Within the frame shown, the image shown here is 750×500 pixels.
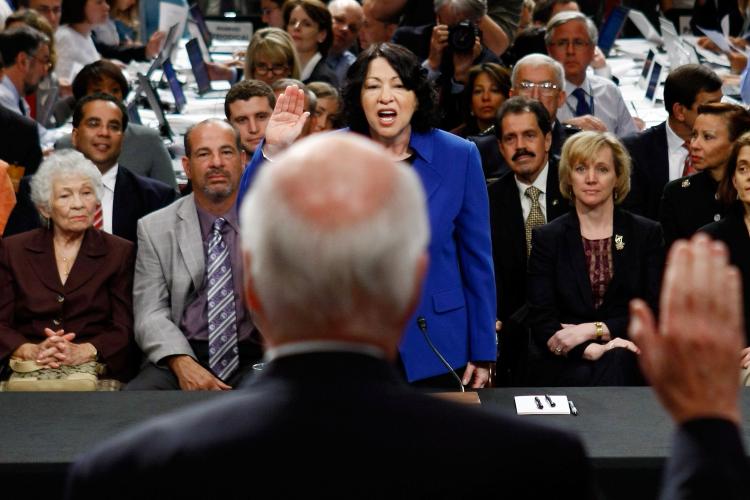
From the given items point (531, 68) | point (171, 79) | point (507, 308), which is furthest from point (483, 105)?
point (171, 79)

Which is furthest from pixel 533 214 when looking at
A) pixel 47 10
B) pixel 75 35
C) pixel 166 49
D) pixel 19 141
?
pixel 47 10

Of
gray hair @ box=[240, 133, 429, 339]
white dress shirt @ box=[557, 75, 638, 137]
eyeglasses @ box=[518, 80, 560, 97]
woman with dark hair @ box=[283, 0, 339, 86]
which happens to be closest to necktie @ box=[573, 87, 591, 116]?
white dress shirt @ box=[557, 75, 638, 137]

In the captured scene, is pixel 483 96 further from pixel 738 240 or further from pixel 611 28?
pixel 611 28

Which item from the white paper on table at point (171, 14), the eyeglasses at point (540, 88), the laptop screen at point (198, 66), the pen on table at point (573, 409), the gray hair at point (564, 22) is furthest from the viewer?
the white paper on table at point (171, 14)

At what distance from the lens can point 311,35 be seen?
6.60m

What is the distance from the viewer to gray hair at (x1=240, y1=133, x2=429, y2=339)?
1096 millimetres

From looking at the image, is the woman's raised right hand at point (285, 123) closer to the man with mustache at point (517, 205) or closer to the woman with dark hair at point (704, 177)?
the man with mustache at point (517, 205)

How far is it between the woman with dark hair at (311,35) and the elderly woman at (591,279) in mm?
2504

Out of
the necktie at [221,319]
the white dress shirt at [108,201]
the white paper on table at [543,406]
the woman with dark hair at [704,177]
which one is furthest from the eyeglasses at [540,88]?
the white paper on table at [543,406]

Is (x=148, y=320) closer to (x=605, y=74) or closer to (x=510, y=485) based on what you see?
(x=510, y=485)

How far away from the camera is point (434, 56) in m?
6.13

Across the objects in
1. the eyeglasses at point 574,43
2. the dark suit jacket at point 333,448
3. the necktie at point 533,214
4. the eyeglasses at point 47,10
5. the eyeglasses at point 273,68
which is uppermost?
the eyeglasses at point 47,10

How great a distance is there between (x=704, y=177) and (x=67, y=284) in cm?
220

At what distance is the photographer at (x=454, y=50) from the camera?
5801mm
